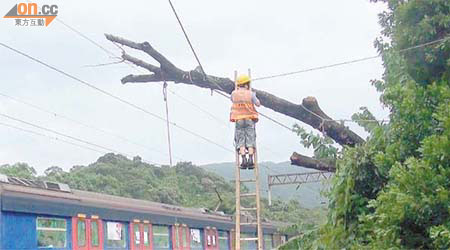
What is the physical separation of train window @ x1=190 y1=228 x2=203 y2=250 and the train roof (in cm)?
13

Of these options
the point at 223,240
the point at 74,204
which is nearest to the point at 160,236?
the point at 74,204

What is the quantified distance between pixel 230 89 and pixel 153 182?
22128mm

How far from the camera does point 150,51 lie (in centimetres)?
728

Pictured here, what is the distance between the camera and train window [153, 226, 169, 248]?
491 inches

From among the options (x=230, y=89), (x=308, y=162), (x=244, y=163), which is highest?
(x=230, y=89)

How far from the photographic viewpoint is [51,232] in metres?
9.31

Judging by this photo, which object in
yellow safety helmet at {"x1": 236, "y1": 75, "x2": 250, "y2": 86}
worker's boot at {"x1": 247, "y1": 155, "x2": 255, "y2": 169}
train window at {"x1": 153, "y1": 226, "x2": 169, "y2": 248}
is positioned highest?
yellow safety helmet at {"x1": 236, "y1": 75, "x2": 250, "y2": 86}

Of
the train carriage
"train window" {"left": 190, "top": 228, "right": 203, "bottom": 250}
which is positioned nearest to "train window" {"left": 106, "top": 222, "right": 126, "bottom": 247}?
the train carriage

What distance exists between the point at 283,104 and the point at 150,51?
1.69 m

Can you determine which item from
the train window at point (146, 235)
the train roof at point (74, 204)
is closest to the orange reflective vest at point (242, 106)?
the train roof at point (74, 204)

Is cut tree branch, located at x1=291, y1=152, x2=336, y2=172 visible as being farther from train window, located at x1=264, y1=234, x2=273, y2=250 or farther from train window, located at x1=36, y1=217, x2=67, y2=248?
train window, located at x1=264, y1=234, x2=273, y2=250

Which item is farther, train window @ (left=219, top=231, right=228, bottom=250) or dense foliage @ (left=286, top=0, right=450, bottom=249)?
train window @ (left=219, top=231, right=228, bottom=250)

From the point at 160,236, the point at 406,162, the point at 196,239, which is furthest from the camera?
the point at 196,239

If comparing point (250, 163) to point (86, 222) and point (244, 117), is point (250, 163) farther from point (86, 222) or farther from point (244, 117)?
point (86, 222)
